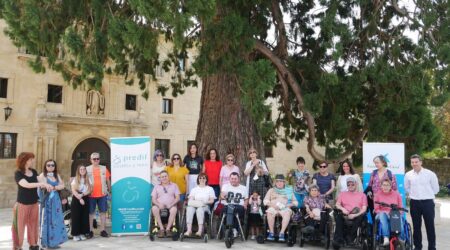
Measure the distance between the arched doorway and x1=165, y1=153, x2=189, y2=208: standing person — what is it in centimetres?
1091

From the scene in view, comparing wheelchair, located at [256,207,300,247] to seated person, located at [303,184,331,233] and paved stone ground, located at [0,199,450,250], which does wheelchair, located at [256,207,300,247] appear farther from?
seated person, located at [303,184,331,233]

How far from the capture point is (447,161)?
28.1 meters

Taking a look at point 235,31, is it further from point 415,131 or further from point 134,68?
point 415,131

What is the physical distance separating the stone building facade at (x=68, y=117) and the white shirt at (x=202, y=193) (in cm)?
1055

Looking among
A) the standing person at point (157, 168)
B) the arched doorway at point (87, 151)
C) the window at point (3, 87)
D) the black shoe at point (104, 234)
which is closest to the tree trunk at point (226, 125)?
the standing person at point (157, 168)

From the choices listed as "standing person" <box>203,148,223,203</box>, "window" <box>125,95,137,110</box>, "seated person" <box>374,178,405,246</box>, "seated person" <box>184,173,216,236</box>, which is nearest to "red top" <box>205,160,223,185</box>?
"standing person" <box>203,148,223,203</box>

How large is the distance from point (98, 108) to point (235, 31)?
12.6 meters

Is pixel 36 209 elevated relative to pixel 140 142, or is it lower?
lower

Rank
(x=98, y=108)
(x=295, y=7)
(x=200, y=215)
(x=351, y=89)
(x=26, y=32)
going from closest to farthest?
(x=200, y=215), (x=26, y=32), (x=351, y=89), (x=295, y=7), (x=98, y=108)

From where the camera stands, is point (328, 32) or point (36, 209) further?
point (328, 32)

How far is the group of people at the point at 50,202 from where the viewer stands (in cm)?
676

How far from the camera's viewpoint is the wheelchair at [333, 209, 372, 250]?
7.34 meters

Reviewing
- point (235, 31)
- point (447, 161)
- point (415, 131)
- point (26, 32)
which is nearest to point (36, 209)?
point (26, 32)

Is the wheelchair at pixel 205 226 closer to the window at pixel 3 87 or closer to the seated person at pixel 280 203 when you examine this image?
the seated person at pixel 280 203
